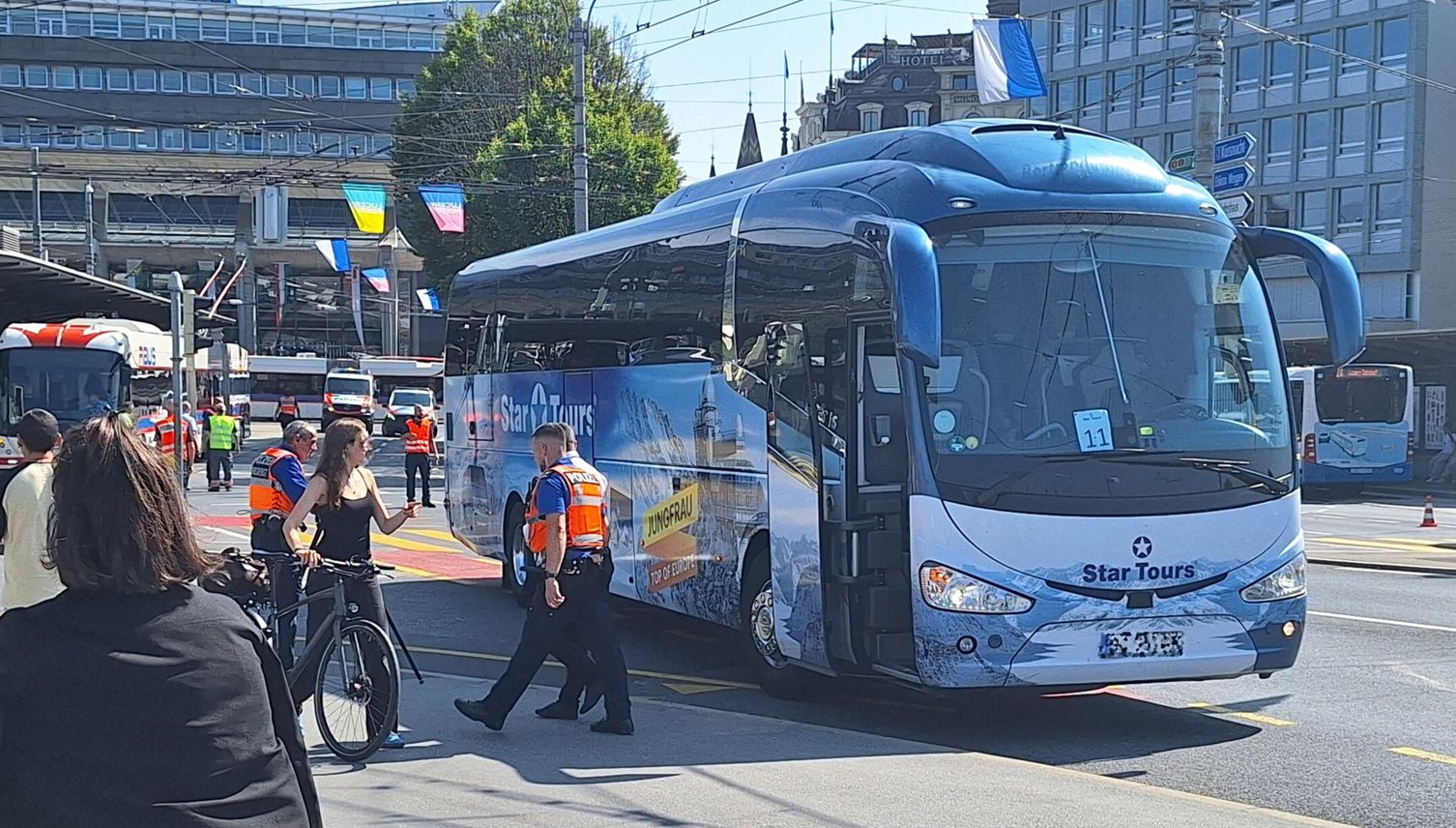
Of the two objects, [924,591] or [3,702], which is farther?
[924,591]

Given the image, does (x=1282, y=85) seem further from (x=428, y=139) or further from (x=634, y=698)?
(x=634, y=698)

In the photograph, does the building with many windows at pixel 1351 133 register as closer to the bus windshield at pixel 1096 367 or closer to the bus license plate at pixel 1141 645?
the bus windshield at pixel 1096 367

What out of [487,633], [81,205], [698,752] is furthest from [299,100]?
[698,752]

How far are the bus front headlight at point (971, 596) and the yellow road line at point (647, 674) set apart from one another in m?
2.47

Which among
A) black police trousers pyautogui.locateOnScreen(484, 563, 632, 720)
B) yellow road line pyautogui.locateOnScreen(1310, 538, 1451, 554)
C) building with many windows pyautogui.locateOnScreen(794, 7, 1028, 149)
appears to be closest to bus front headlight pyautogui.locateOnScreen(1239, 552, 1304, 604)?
black police trousers pyautogui.locateOnScreen(484, 563, 632, 720)

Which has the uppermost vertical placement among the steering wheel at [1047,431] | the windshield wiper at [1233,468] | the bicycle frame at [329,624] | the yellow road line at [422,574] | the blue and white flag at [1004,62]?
the blue and white flag at [1004,62]

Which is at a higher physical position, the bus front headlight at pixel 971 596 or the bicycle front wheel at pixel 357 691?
the bus front headlight at pixel 971 596

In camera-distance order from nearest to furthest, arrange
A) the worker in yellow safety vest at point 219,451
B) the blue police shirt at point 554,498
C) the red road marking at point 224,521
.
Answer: the blue police shirt at point 554,498 → the red road marking at point 224,521 → the worker in yellow safety vest at point 219,451

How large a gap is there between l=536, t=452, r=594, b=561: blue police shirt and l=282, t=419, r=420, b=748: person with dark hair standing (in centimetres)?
83

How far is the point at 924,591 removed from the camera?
8773 millimetres

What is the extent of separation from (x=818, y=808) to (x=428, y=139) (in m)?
46.0

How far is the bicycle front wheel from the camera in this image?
8.27 meters

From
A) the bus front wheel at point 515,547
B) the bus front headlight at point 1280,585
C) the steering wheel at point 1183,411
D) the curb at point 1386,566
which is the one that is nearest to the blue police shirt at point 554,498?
the steering wheel at point 1183,411

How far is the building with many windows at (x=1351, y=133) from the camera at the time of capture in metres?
54.4
